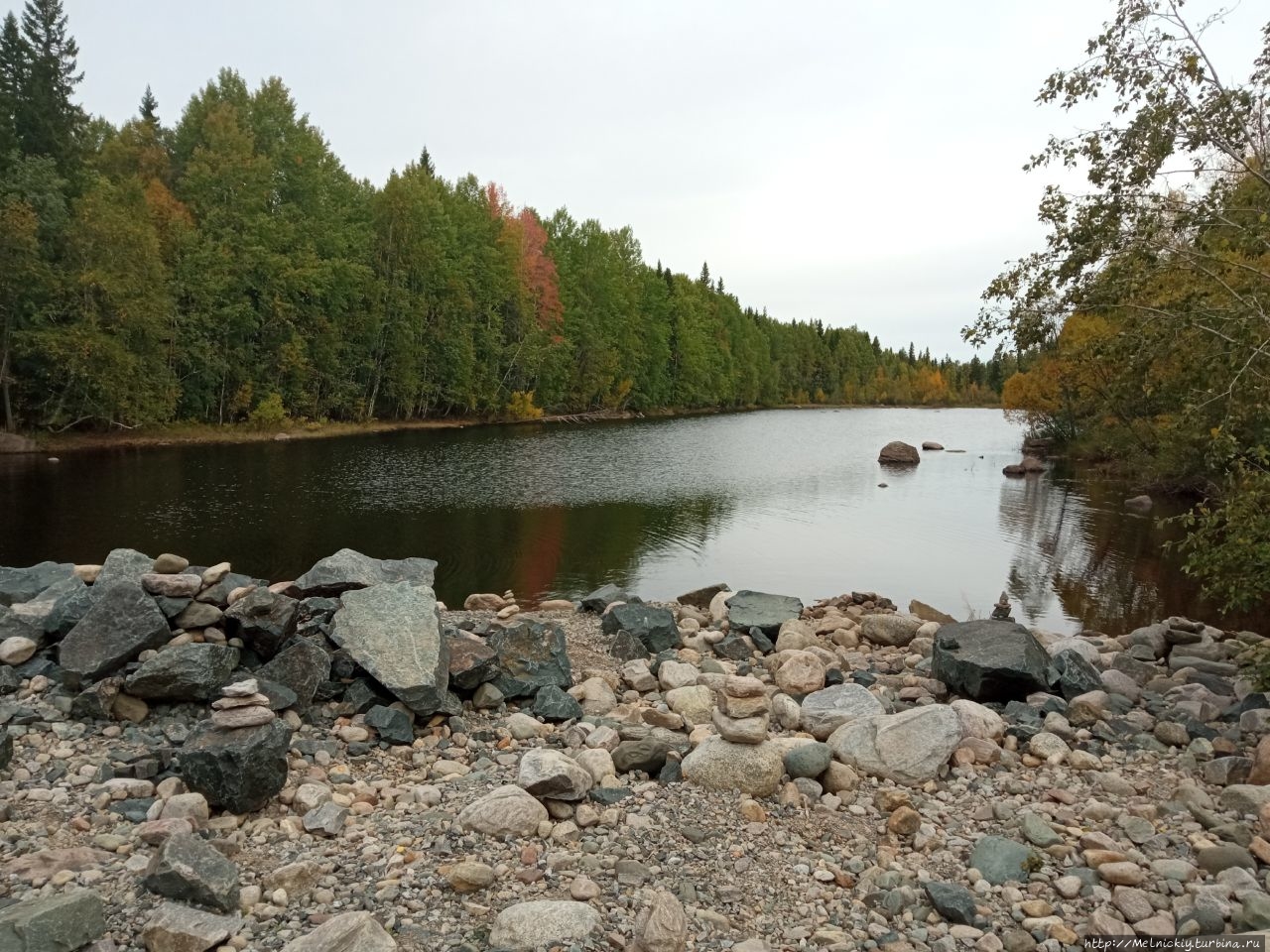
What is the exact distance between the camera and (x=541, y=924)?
495 centimetres

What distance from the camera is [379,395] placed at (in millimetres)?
65750

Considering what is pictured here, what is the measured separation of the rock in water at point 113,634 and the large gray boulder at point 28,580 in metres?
3.33

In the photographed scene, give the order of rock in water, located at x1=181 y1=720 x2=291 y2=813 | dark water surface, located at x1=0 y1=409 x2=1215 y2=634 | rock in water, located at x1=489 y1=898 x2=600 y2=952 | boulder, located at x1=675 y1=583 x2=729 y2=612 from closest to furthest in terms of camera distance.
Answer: rock in water, located at x1=489 y1=898 x2=600 y2=952 < rock in water, located at x1=181 y1=720 x2=291 y2=813 < boulder, located at x1=675 y1=583 x2=729 y2=612 < dark water surface, located at x1=0 y1=409 x2=1215 y2=634

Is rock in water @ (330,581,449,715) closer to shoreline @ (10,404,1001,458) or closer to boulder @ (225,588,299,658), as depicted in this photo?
boulder @ (225,588,299,658)

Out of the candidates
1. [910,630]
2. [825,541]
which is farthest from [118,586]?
[825,541]

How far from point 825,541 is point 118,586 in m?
19.9

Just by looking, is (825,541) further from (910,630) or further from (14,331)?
(14,331)

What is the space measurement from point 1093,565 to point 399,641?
69.3 ft

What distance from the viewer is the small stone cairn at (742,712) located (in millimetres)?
7353

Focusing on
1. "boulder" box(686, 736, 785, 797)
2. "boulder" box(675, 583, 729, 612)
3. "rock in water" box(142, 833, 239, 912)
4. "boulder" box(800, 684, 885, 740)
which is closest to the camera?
"rock in water" box(142, 833, 239, 912)

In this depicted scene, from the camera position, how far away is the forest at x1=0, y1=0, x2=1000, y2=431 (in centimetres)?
3916

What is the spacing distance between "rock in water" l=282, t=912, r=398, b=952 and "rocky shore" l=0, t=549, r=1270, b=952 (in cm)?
2

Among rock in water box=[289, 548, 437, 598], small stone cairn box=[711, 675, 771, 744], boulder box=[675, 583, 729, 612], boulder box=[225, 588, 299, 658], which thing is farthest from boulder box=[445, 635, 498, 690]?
boulder box=[675, 583, 729, 612]

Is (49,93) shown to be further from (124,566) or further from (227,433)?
(124,566)
